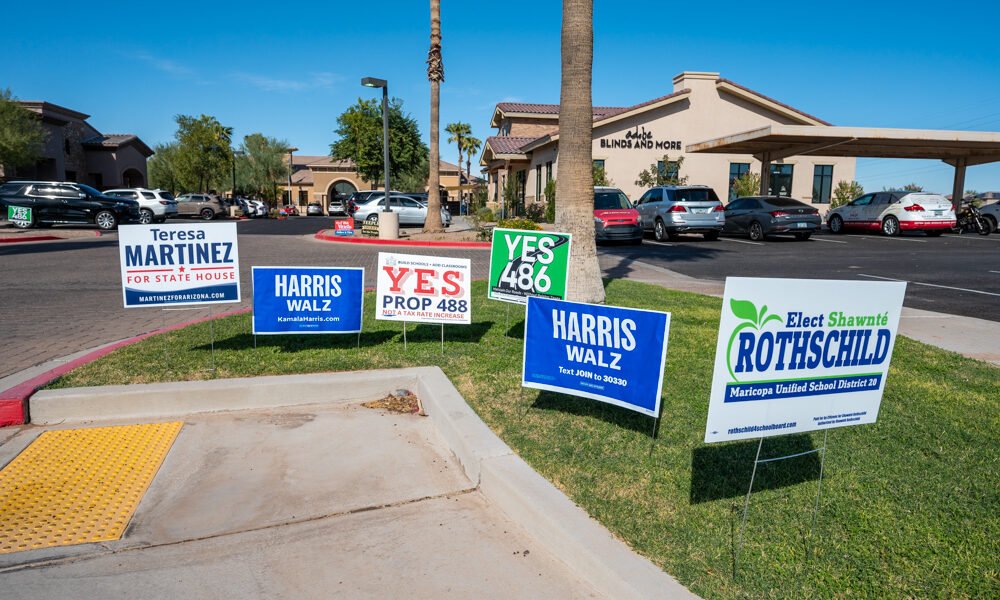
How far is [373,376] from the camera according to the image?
18.0 ft

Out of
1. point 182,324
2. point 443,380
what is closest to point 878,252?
point 443,380

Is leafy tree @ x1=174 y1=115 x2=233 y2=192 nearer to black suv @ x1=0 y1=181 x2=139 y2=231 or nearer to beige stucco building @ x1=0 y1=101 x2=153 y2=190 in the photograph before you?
beige stucco building @ x1=0 y1=101 x2=153 y2=190

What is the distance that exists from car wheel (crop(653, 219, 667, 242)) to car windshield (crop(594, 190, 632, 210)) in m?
2.25

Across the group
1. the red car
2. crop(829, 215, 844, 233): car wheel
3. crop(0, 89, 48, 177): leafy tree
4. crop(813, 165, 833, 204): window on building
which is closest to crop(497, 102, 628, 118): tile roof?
crop(813, 165, 833, 204): window on building

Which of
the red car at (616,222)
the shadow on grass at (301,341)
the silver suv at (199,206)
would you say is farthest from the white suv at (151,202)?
the shadow on grass at (301,341)

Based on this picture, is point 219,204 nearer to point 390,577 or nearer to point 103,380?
point 103,380

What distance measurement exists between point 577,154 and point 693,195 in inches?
570

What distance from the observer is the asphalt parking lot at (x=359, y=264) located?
7594 millimetres

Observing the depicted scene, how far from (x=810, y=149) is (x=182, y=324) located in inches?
1071

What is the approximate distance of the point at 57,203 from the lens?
23.2 metres

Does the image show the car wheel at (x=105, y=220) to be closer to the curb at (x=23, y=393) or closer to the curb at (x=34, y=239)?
the curb at (x=34, y=239)

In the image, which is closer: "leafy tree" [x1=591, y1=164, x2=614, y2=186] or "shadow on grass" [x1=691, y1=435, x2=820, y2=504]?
"shadow on grass" [x1=691, y1=435, x2=820, y2=504]

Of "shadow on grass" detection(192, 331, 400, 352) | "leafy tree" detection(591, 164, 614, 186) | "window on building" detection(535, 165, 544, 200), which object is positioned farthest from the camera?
A: "window on building" detection(535, 165, 544, 200)

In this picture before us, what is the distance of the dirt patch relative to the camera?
206 inches
